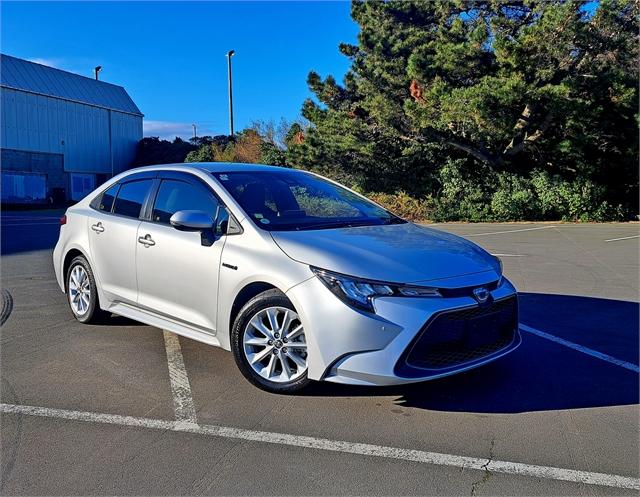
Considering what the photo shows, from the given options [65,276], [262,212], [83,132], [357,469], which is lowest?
[357,469]

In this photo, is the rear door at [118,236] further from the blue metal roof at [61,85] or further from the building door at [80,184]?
the building door at [80,184]

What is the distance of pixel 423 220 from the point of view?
2397 centimetres

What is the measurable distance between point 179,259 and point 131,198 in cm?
122

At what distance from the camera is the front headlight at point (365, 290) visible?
11.7 ft

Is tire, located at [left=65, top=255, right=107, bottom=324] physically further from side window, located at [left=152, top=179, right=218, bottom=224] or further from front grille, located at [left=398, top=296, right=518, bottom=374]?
front grille, located at [left=398, top=296, right=518, bottom=374]

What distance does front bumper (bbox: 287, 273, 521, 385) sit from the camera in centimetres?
351

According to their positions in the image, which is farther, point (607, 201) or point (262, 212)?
point (607, 201)

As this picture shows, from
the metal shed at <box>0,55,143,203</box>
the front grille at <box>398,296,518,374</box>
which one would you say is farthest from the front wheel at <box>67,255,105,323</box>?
the metal shed at <box>0,55,143,203</box>

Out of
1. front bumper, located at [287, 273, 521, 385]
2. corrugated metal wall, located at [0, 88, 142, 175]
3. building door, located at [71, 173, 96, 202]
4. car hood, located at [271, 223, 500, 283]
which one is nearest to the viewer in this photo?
front bumper, located at [287, 273, 521, 385]

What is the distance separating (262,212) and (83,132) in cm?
4102

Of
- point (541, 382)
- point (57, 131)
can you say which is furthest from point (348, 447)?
point (57, 131)

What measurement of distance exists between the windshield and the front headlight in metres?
0.84

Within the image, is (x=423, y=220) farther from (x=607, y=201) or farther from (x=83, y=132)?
(x=83, y=132)

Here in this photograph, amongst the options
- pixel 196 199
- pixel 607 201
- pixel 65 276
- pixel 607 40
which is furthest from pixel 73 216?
pixel 607 201
